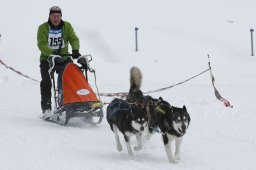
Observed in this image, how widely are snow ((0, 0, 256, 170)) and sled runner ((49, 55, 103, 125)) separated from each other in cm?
24

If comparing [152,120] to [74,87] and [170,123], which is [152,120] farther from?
[74,87]

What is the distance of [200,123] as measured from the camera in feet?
24.9

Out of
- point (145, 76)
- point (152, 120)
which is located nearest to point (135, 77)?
point (152, 120)

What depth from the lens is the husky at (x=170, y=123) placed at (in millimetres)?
5121

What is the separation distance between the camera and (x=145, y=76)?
492 inches

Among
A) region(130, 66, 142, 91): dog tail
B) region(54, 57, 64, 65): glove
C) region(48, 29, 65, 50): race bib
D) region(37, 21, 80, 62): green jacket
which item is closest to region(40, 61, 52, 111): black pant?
region(37, 21, 80, 62): green jacket

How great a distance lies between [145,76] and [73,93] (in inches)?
229

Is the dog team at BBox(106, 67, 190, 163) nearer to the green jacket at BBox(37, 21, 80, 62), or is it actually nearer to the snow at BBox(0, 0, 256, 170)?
the snow at BBox(0, 0, 256, 170)

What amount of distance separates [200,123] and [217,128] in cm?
38

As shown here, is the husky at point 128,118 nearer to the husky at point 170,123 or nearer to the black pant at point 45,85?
the husky at point 170,123

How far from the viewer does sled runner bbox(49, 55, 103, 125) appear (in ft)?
22.2

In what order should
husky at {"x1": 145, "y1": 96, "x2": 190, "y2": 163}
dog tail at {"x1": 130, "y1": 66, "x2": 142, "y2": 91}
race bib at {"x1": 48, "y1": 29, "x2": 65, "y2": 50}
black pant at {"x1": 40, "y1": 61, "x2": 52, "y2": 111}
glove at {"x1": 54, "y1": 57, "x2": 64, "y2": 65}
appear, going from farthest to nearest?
1. black pant at {"x1": 40, "y1": 61, "x2": 52, "y2": 111}
2. race bib at {"x1": 48, "y1": 29, "x2": 65, "y2": 50}
3. glove at {"x1": 54, "y1": 57, "x2": 64, "y2": 65}
4. dog tail at {"x1": 130, "y1": 66, "x2": 142, "y2": 91}
5. husky at {"x1": 145, "y1": 96, "x2": 190, "y2": 163}

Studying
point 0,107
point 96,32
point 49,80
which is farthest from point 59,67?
point 96,32

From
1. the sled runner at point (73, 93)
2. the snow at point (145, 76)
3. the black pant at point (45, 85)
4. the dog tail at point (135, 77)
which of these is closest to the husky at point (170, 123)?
the snow at point (145, 76)
